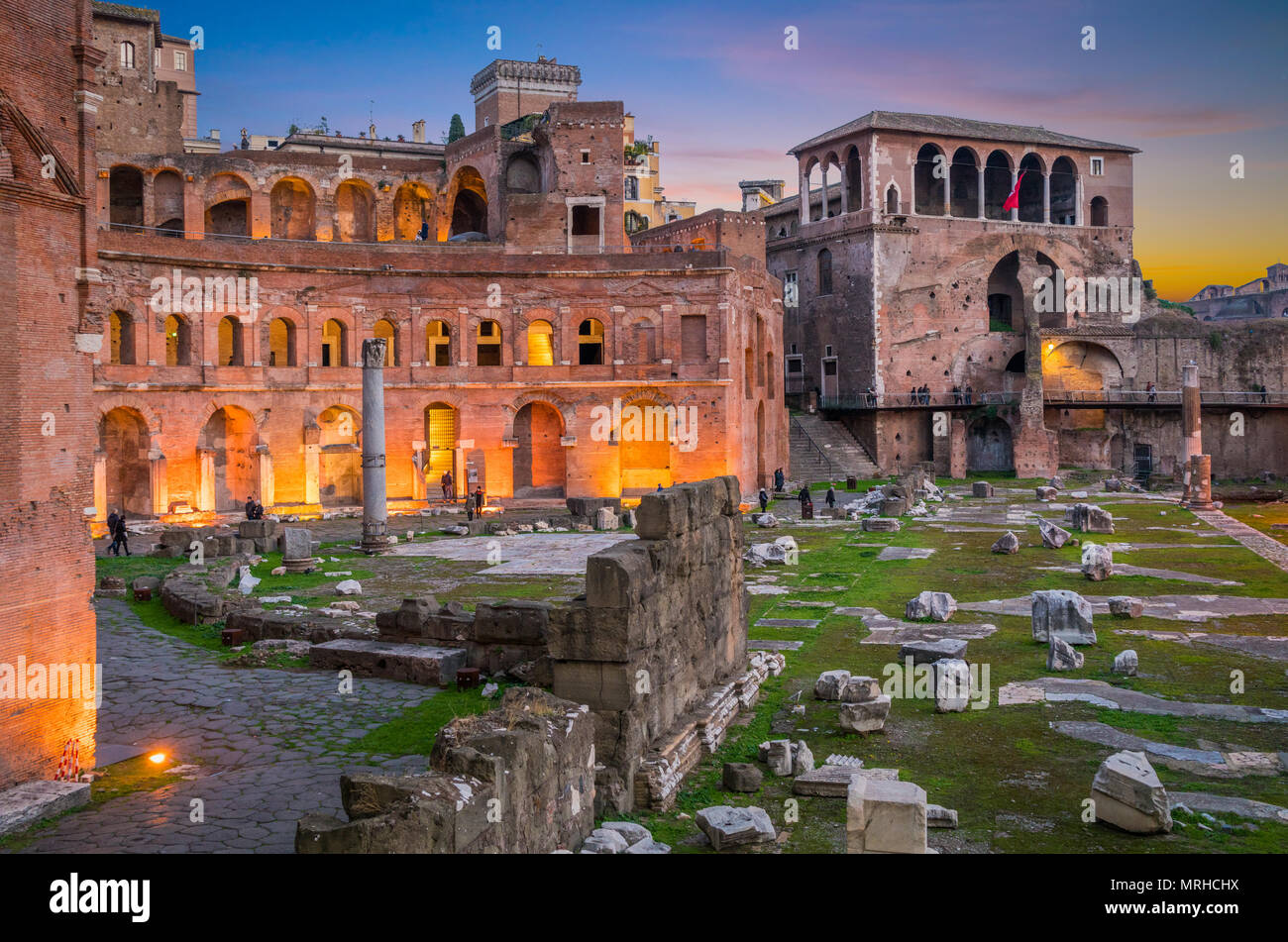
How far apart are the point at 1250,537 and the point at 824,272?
2937cm

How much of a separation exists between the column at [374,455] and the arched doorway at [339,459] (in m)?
10.00

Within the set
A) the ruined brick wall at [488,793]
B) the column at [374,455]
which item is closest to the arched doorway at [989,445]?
the column at [374,455]

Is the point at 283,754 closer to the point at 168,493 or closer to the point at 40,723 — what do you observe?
the point at 40,723

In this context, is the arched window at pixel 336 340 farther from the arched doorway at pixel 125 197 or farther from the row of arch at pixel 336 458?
the arched doorway at pixel 125 197

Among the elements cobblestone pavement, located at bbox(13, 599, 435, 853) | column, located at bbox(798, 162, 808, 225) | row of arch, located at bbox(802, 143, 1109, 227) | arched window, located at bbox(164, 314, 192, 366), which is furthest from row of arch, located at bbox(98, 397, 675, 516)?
row of arch, located at bbox(802, 143, 1109, 227)

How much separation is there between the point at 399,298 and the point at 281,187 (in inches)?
398

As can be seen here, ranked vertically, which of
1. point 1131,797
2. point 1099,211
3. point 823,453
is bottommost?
point 1131,797

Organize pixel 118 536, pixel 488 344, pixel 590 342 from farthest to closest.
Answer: pixel 488 344 < pixel 590 342 < pixel 118 536

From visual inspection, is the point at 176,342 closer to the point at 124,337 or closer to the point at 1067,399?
the point at 124,337

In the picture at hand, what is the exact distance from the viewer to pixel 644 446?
129 ft

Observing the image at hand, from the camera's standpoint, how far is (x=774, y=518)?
30.6 m

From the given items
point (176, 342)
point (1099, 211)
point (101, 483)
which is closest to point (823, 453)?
point (1099, 211)

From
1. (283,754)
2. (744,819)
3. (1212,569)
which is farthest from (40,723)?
(1212,569)
